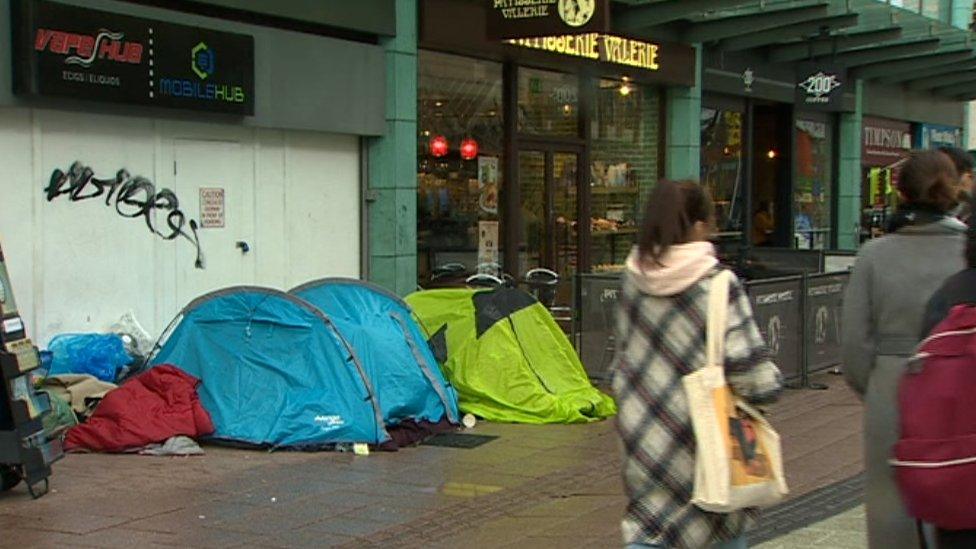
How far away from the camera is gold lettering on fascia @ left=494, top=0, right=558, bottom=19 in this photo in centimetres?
1312

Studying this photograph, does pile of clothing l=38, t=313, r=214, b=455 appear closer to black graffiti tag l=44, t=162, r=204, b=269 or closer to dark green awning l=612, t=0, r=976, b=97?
black graffiti tag l=44, t=162, r=204, b=269

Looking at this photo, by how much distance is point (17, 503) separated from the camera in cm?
757

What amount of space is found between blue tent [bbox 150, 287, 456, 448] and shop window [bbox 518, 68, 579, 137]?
688 centimetres

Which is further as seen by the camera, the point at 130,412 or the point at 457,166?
the point at 457,166

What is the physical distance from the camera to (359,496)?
793 cm

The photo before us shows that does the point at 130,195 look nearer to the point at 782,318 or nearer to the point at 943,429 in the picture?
the point at 782,318

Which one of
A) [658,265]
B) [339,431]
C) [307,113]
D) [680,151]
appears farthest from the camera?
[680,151]

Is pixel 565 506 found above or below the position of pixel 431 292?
below

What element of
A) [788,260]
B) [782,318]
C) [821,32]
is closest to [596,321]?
[782,318]

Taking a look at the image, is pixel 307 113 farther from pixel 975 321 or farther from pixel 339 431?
pixel 975 321

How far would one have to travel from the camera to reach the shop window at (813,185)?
75.6 feet

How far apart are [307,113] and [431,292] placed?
7.61ft

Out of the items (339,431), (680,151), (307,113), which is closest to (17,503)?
(339,431)

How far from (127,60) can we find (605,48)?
7.61 meters
